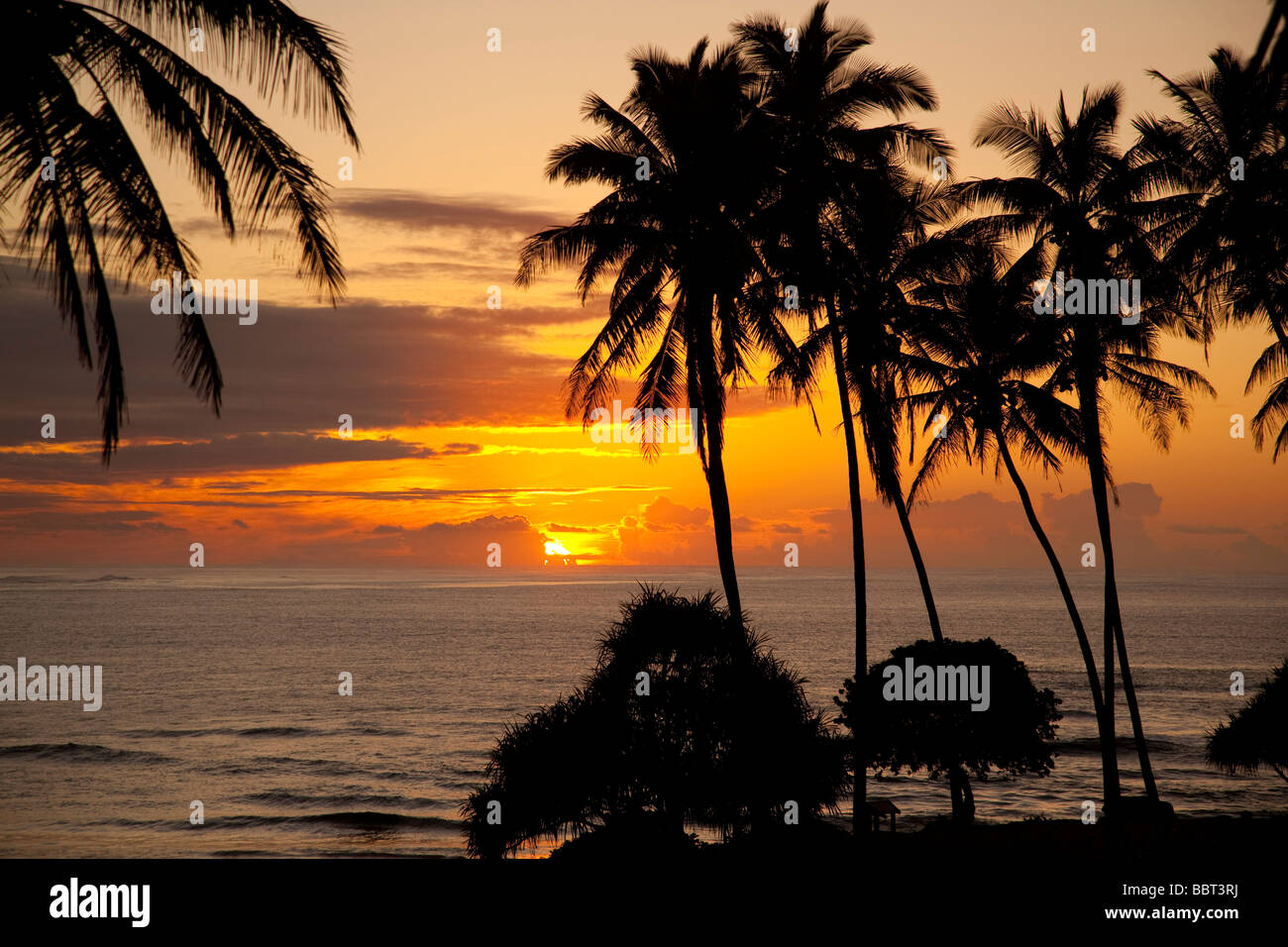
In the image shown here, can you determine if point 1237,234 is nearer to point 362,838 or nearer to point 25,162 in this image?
point 25,162

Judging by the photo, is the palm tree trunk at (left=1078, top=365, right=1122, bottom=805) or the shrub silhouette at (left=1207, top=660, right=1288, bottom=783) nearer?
the shrub silhouette at (left=1207, top=660, right=1288, bottom=783)

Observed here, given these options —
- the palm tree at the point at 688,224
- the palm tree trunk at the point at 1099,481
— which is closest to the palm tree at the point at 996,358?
the palm tree trunk at the point at 1099,481

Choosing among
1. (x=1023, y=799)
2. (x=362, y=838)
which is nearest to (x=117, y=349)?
(x=362, y=838)

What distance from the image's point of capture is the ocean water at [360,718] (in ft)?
102

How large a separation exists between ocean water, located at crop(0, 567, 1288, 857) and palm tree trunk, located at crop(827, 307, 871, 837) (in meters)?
11.7

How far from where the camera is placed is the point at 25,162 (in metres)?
8.27

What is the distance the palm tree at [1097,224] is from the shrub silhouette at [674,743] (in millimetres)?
9019

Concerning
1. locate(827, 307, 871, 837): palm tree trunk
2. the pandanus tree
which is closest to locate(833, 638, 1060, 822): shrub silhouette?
locate(827, 307, 871, 837): palm tree trunk

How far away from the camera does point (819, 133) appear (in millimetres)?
19953

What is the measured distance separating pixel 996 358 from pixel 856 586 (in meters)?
7.77

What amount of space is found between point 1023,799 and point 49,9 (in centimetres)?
3584

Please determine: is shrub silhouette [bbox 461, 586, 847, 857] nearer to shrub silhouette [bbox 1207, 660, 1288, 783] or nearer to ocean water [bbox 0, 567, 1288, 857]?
shrub silhouette [bbox 1207, 660, 1288, 783]

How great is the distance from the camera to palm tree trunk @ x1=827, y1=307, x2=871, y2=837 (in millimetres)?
19547

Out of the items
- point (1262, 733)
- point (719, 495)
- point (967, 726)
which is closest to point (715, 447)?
point (719, 495)
